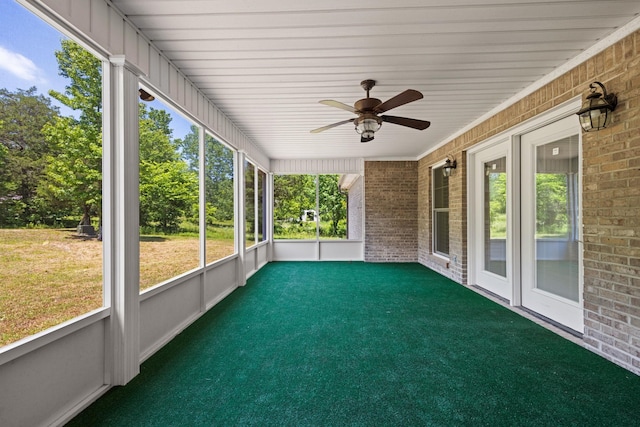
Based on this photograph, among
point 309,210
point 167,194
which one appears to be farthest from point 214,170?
point 309,210

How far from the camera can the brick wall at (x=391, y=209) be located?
752cm

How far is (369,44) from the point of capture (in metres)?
2.55

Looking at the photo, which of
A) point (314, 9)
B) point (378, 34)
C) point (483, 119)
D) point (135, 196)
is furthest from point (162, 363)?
point (483, 119)

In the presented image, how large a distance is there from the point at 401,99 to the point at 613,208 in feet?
6.45

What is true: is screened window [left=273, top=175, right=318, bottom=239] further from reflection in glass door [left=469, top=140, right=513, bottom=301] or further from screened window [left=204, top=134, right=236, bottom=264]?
reflection in glass door [left=469, top=140, right=513, bottom=301]

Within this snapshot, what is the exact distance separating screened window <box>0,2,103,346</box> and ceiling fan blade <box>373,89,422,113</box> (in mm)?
2364

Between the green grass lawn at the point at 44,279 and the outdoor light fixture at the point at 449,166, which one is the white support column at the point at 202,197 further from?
the outdoor light fixture at the point at 449,166

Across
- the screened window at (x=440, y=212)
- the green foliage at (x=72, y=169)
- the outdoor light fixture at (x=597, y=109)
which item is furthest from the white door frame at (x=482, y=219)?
the green foliage at (x=72, y=169)

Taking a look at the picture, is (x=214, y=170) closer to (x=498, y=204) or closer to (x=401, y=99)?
(x=401, y=99)

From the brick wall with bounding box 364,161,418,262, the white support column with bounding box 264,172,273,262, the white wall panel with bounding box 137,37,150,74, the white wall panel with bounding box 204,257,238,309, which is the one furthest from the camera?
the white support column with bounding box 264,172,273,262

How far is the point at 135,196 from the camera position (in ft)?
7.72

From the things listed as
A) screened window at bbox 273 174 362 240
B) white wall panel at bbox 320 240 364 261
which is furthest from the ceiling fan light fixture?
white wall panel at bbox 320 240 364 261

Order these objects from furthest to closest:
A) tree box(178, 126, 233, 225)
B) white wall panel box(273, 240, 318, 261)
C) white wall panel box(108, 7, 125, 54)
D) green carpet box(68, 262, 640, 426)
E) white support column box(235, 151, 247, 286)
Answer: white wall panel box(273, 240, 318, 261)
white support column box(235, 151, 247, 286)
tree box(178, 126, 233, 225)
white wall panel box(108, 7, 125, 54)
green carpet box(68, 262, 640, 426)

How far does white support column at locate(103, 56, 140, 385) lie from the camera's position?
216 cm
